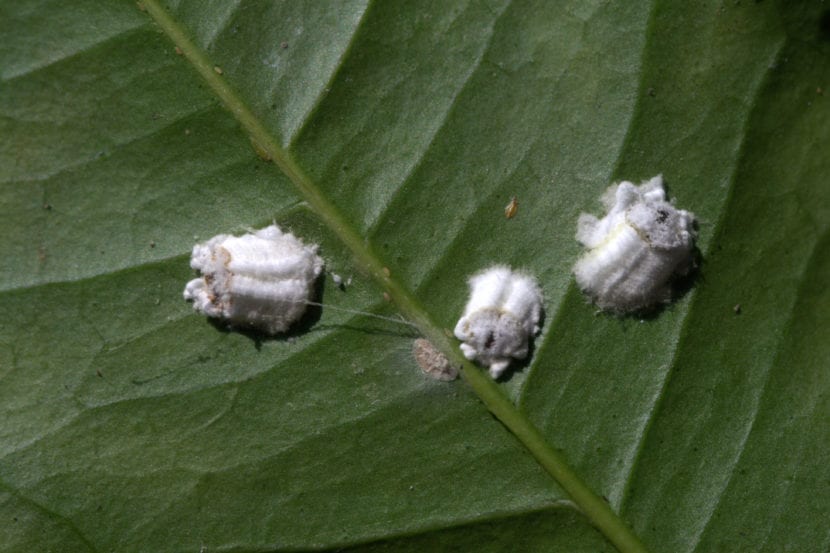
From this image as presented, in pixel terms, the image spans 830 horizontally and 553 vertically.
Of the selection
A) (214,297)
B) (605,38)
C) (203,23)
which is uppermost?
(203,23)

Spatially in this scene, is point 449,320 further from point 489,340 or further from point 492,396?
point 492,396

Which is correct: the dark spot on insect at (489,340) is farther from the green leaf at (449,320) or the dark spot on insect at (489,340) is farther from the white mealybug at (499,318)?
the green leaf at (449,320)

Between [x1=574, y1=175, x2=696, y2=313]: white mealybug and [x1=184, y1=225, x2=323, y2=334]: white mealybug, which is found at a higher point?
[x1=184, y1=225, x2=323, y2=334]: white mealybug

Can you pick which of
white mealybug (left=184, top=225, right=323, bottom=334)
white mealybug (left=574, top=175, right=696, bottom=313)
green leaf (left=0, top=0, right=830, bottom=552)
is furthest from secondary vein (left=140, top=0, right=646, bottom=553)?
white mealybug (left=574, top=175, right=696, bottom=313)

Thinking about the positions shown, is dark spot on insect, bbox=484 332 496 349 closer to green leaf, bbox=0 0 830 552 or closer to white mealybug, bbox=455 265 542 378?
white mealybug, bbox=455 265 542 378

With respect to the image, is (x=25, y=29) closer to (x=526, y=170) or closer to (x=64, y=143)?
(x=64, y=143)

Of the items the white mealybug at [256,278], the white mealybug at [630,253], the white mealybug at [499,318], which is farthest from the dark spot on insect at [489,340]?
the white mealybug at [256,278]

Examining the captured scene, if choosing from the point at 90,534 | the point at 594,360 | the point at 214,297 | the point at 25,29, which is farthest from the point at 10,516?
the point at 594,360
